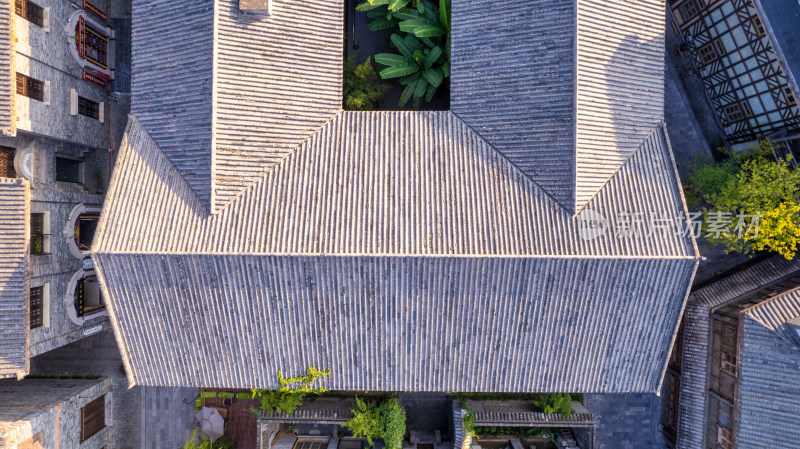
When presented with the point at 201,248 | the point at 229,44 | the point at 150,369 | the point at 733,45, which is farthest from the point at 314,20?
the point at 733,45

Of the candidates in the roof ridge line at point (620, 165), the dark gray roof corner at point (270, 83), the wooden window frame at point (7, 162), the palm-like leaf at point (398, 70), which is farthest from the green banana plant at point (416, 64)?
the wooden window frame at point (7, 162)

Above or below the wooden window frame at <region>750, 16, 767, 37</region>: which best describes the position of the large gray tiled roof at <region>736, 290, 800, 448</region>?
below

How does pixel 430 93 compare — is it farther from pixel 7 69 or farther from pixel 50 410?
pixel 50 410

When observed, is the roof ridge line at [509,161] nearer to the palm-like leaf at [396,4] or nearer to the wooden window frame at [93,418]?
the palm-like leaf at [396,4]

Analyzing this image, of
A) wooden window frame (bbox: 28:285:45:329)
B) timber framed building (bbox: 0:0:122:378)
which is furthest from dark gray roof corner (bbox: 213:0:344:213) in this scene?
wooden window frame (bbox: 28:285:45:329)

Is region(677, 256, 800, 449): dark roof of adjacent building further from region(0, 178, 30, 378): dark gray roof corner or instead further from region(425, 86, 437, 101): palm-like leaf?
region(0, 178, 30, 378): dark gray roof corner
